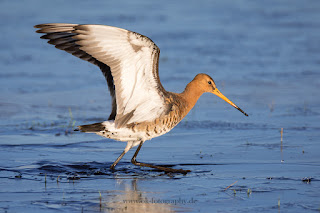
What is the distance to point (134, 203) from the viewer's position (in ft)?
17.5

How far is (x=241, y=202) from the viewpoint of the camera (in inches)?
207

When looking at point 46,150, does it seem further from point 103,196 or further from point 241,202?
point 241,202

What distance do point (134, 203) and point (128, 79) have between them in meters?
Result: 1.64

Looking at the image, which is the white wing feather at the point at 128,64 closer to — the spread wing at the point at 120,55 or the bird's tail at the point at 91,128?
the spread wing at the point at 120,55

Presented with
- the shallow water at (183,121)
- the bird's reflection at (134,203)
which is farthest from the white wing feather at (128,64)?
the bird's reflection at (134,203)

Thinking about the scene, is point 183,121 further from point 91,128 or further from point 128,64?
point 128,64

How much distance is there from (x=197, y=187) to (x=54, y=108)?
4.73 meters

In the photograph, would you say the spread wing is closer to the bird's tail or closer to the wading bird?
the wading bird

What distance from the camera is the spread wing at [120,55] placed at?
614 centimetres

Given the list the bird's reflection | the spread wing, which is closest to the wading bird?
the spread wing

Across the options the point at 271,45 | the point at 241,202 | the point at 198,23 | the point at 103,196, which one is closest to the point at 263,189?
the point at 241,202

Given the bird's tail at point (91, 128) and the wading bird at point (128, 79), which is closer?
the wading bird at point (128, 79)

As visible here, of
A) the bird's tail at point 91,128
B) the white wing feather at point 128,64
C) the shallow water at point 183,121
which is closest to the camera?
the shallow water at point 183,121

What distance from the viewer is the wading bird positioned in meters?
6.18
